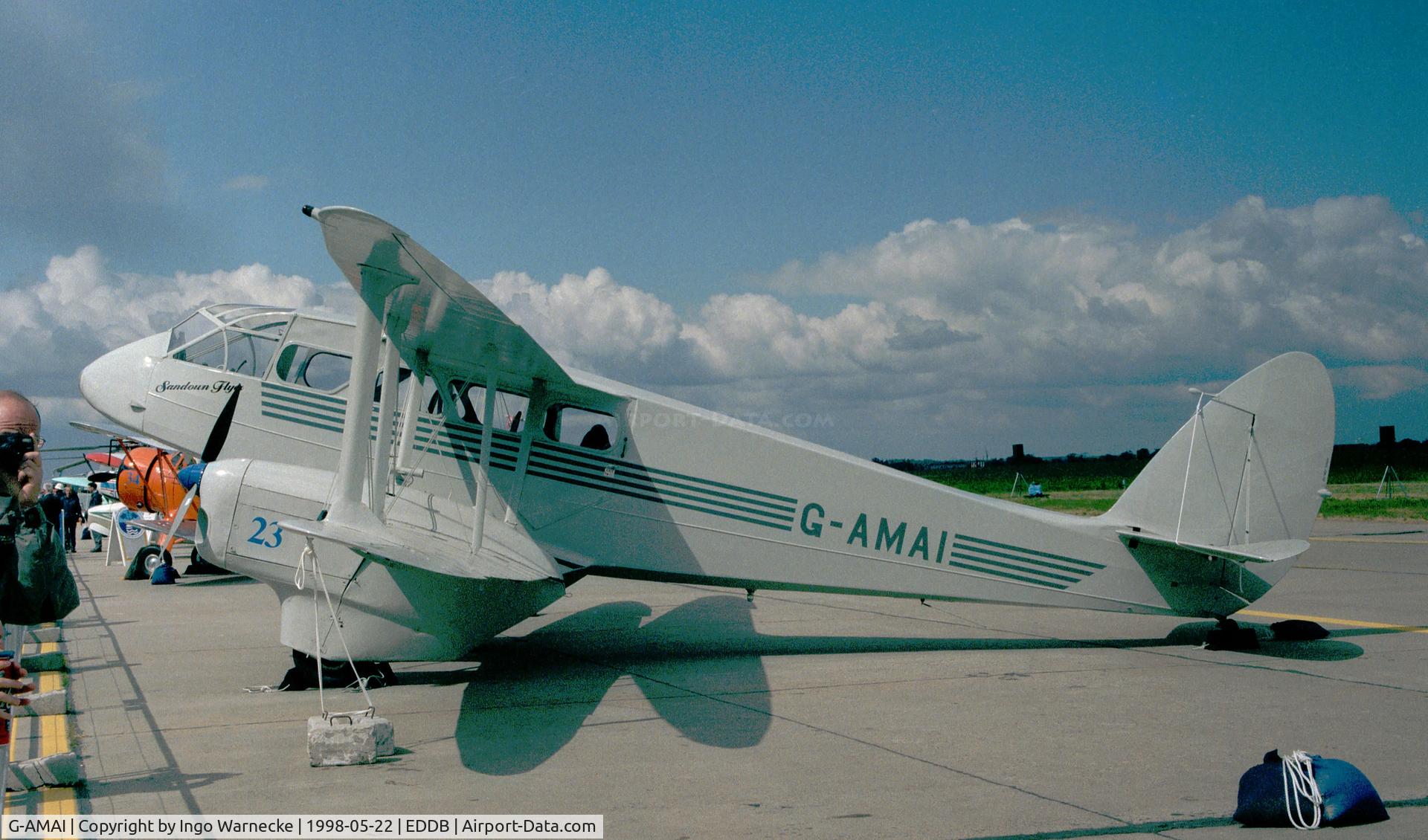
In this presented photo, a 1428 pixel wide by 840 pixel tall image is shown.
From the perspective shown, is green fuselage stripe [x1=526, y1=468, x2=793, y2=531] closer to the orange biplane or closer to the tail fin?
the tail fin

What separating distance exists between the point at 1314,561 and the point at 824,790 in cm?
1829

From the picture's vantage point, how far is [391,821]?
16.3 ft

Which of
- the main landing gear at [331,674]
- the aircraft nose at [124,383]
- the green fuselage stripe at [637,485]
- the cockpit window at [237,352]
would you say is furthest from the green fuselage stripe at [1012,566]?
the aircraft nose at [124,383]

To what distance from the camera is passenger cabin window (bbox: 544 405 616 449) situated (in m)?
9.62

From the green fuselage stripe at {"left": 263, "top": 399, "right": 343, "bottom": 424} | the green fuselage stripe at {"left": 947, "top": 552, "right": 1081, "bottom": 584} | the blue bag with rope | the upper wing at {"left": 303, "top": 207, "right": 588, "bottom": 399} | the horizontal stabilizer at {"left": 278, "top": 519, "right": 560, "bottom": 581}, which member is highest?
the upper wing at {"left": 303, "top": 207, "right": 588, "bottom": 399}

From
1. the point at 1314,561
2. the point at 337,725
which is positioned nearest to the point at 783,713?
the point at 337,725

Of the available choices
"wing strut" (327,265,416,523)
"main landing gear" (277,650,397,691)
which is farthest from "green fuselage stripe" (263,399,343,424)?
"wing strut" (327,265,416,523)

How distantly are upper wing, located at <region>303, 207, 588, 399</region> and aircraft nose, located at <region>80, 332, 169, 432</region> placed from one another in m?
3.07

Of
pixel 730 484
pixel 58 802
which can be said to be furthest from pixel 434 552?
pixel 730 484

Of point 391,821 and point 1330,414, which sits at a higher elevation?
point 1330,414

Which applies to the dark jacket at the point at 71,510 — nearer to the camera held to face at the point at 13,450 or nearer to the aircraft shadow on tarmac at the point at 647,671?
the aircraft shadow on tarmac at the point at 647,671

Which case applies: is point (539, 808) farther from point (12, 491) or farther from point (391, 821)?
point (12, 491)

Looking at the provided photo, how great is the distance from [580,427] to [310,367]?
2829 mm

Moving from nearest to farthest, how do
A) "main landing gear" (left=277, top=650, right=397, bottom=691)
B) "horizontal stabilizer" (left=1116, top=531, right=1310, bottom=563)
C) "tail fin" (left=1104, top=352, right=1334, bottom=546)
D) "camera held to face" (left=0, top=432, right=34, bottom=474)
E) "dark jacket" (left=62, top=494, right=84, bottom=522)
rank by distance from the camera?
"camera held to face" (left=0, top=432, right=34, bottom=474) → "main landing gear" (left=277, top=650, right=397, bottom=691) → "horizontal stabilizer" (left=1116, top=531, right=1310, bottom=563) → "tail fin" (left=1104, top=352, right=1334, bottom=546) → "dark jacket" (left=62, top=494, right=84, bottom=522)
